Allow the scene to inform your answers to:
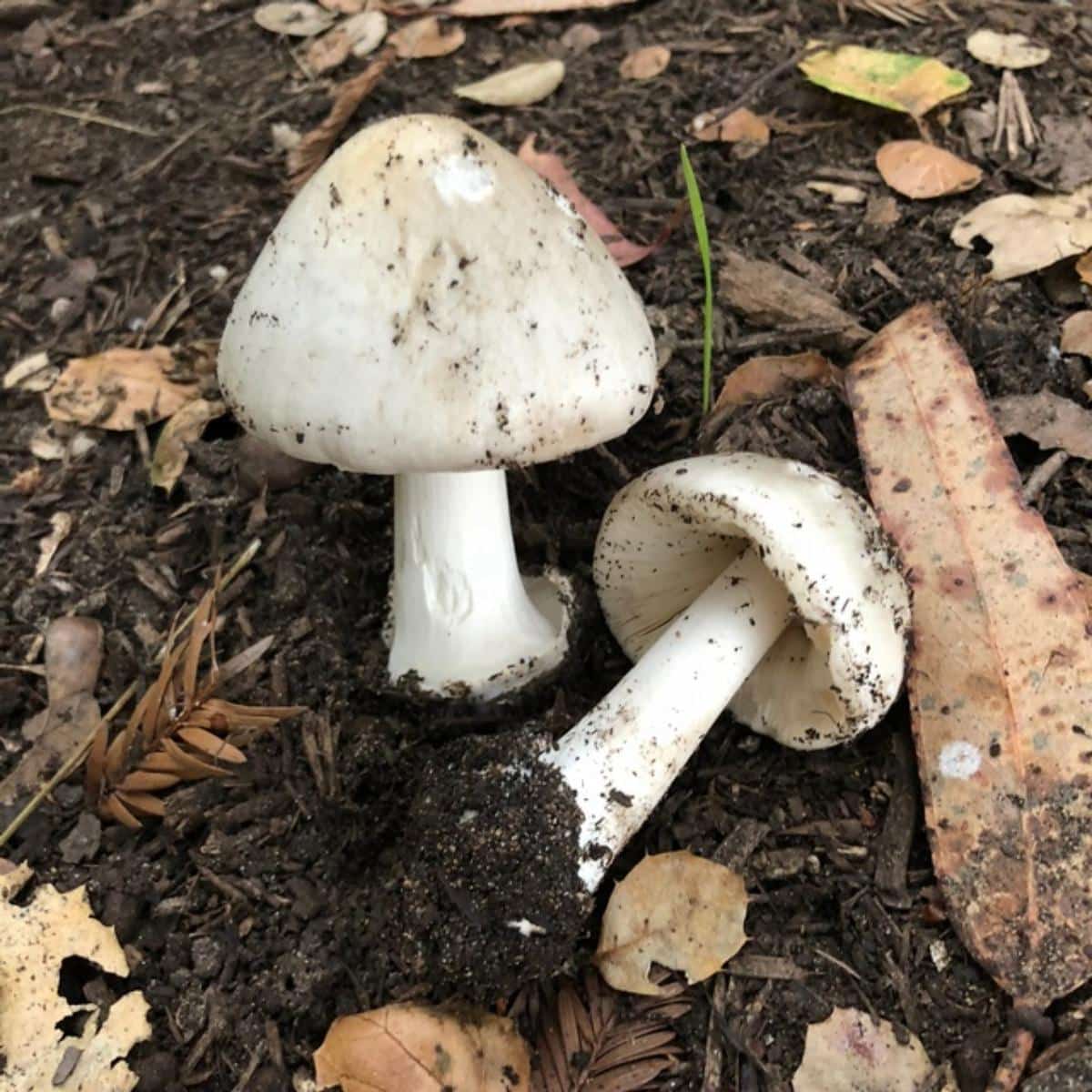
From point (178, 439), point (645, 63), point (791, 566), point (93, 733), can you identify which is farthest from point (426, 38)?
point (791, 566)

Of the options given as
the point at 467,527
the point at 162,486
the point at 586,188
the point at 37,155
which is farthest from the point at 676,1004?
the point at 37,155

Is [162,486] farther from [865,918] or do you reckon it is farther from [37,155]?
[865,918]

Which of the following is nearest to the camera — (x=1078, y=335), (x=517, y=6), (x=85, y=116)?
(x=1078, y=335)

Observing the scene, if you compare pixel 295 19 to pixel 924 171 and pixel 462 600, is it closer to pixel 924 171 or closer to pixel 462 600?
pixel 924 171

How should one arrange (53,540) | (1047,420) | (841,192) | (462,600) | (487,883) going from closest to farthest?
(487,883) < (462,600) < (1047,420) < (53,540) < (841,192)

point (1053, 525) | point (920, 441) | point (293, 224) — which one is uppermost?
point (293, 224)

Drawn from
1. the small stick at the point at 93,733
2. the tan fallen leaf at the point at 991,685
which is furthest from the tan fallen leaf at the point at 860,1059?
the small stick at the point at 93,733

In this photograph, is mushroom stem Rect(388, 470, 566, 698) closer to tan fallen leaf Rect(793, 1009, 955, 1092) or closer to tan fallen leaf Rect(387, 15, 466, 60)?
tan fallen leaf Rect(793, 1009, 955, 1092)
